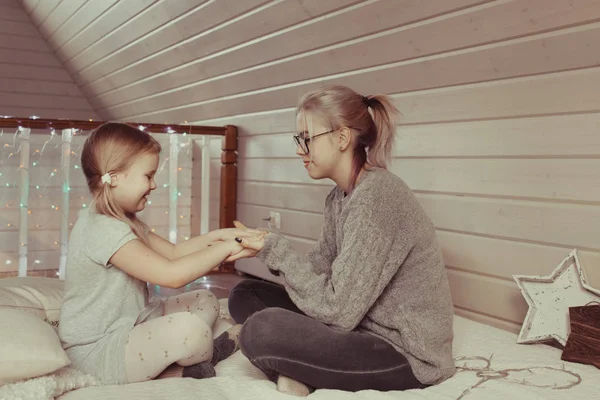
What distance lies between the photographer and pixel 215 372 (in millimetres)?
1827

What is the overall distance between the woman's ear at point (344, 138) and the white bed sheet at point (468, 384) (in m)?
0.65

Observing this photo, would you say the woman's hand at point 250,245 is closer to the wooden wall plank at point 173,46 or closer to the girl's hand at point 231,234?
the girl's hand at point 231,234

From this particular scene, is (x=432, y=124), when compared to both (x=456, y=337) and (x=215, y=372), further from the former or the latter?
(x=215, y=372)

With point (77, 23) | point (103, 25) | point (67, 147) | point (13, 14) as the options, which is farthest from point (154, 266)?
point (13, 14)

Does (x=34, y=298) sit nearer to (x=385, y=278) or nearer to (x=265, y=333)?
(x=265, y=333)

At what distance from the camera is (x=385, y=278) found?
1.65m

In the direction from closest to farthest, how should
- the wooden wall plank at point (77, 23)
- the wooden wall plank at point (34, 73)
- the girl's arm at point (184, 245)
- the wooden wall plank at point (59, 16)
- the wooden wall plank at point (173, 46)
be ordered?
the girl's arm at point (184, 245), the wooden wall plank at point (173, 46), the wooden wall plank at point (77, 23), the wooden wall plank at point (59, 16), the wooden wall plank at point (34, 73)

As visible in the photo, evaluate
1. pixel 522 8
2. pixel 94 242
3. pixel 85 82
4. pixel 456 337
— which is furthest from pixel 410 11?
pixel 85 82

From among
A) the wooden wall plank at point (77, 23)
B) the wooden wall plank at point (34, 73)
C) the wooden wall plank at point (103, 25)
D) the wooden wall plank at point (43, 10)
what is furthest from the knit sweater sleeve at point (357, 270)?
the wooden wall plank at point (34, 73)

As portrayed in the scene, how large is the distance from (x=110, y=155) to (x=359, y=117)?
70 cm

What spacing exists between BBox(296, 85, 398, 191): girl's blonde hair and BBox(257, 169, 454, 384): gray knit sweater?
0.10 m

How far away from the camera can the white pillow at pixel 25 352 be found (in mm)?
1589

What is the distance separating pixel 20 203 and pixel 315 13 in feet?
7.12

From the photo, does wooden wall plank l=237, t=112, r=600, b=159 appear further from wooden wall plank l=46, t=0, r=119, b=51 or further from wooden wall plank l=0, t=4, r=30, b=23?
wooden wall plank l=0, t=4, r=30, b=23
